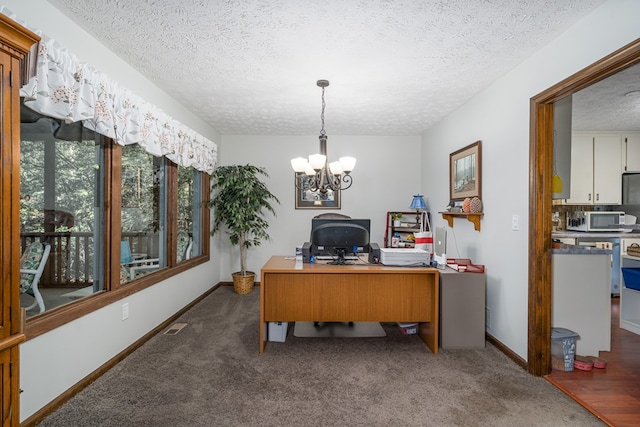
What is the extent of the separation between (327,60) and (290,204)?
2979 mm

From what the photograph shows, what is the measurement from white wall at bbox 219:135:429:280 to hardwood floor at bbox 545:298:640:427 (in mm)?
3146

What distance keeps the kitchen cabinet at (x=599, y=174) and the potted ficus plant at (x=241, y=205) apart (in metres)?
4.44

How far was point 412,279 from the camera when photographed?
287 cm

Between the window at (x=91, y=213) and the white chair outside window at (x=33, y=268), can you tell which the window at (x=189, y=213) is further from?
the white chair outside window at (x=33, y=268)

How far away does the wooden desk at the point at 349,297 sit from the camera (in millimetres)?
2869

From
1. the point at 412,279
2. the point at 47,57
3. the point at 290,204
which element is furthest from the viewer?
the point at 290,204

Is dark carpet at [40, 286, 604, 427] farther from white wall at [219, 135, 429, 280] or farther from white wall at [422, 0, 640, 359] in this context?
white wall at [219, 135, 429, 280]

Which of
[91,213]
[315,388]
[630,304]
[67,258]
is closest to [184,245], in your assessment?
[91,213]

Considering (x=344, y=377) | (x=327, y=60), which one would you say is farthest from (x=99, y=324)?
(x=327, y=60)

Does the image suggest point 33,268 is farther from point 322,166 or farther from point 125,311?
point 322,166

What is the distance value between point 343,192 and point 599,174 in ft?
12.0

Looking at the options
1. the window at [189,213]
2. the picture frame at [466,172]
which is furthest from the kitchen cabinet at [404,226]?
the window at [189,213]

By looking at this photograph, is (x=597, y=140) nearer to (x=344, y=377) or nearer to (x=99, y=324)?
(x=344, y=377)

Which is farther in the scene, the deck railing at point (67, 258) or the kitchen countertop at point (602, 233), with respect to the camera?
the kitchen countertop at point (602, 233)
